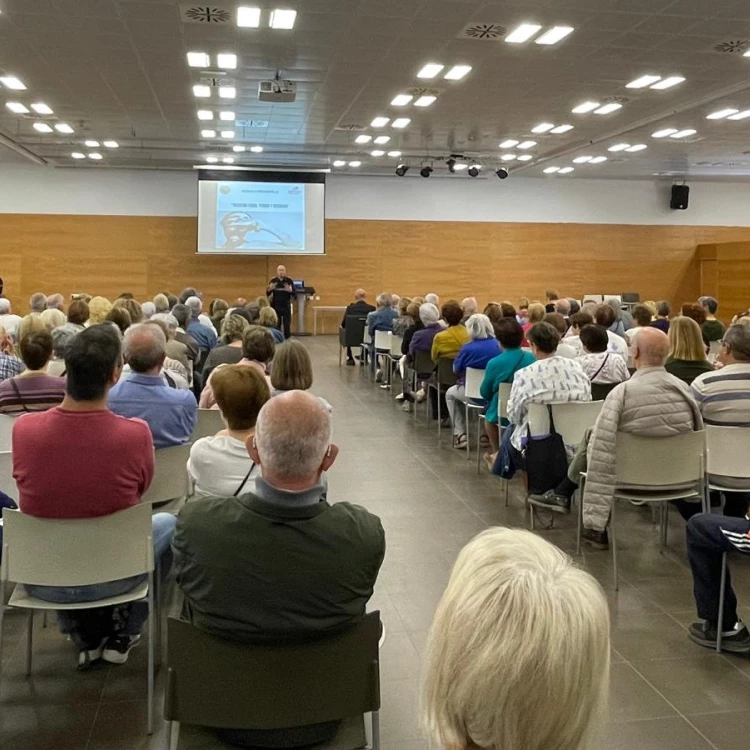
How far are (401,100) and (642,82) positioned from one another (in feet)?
11.0

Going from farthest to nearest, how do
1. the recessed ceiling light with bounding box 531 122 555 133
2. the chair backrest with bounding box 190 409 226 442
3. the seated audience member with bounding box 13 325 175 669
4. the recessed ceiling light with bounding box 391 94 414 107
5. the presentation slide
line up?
1. the presentation slide
2. the recessed ceiling light with bounding box 531 122 555 133
3. the recessed ceiling light with bounding box 391 94 414 107
4. the chair backrest with bounding box 190 409 226 442
5. the seated audience member with bounding box 13 325 175 669

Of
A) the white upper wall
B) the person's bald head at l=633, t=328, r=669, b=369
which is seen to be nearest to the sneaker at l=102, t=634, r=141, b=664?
the person's bald head at l=633, t=328, r=669, b=369

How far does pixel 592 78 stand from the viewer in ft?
32.6

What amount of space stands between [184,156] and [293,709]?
16070 mm

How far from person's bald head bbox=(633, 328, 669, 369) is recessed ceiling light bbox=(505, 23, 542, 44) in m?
4.80

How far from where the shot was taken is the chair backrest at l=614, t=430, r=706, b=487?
409 centimetres

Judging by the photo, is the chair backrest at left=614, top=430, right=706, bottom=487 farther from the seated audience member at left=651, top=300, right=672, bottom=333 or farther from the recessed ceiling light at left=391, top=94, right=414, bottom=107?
the recessed ceiling light at left=391, top=94, right=414, bottom=107

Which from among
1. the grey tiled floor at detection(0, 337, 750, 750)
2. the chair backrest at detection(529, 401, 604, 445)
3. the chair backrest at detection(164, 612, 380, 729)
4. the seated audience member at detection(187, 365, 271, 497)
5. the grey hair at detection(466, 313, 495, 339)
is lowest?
the grey tiled floor at detection(0, 337, 750, 750)

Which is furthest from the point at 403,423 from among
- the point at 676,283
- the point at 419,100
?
the point at 676,283

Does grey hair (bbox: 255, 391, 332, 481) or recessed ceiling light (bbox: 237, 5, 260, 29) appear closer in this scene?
grey hair (bbox: 255, 391, 332, 481)

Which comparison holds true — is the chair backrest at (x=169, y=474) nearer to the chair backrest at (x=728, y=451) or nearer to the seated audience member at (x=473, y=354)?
the chair backrest at (x=728, y=451)

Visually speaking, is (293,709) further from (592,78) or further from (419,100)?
(419,100)

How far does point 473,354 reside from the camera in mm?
7035

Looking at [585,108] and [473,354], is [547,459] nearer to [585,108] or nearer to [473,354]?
[473,354]
